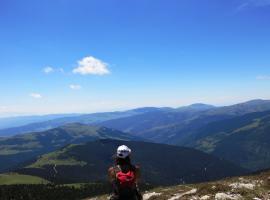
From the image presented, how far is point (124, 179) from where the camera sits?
1333 centimetres

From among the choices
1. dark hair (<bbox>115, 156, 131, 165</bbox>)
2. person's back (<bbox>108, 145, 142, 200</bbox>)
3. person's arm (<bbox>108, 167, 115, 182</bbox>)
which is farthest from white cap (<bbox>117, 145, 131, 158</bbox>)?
person's arm (<bbox>108, 167, 115, 182</bbox>)

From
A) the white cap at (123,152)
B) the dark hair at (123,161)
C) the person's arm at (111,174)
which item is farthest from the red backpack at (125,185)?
the white cap at (123,152)

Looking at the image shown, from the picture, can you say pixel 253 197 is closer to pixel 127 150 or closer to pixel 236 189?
pixel 236 189

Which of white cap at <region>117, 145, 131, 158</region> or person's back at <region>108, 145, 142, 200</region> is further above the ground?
white cap at <region>117, 145, 131, 158</region>

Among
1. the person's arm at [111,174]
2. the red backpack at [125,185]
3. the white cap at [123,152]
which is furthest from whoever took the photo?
the white cap at [123,152]

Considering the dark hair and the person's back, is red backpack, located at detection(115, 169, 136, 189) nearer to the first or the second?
the person's back

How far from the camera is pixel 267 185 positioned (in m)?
32.7

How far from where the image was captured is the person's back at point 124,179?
43.7ft

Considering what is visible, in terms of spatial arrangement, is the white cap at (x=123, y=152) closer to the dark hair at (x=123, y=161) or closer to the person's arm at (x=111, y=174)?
the dark hair at (x=123, y=161)

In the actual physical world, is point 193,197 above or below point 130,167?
below

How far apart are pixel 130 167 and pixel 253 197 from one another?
16.5m

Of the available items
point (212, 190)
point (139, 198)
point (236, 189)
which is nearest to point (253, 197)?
point (236, 189)

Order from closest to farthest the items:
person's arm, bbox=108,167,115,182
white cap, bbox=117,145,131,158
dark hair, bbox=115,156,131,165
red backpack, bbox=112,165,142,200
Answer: red backpack, bbox=112,165,142,200 → person's arm, bbox=108,167,115,182 → white cap, bbox=117,145,131,158 → dark hair, bbox=115,156,131,165

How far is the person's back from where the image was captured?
43.7 ft
